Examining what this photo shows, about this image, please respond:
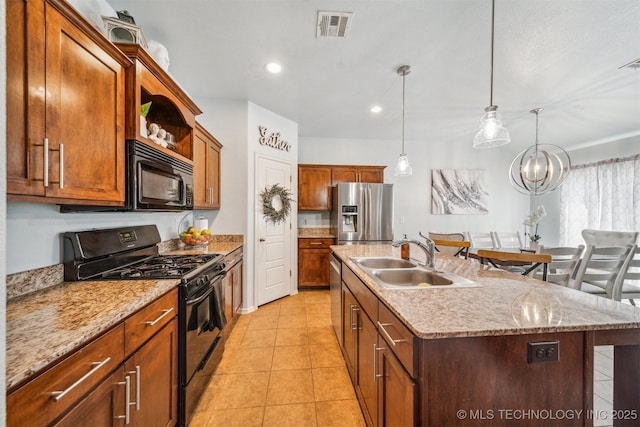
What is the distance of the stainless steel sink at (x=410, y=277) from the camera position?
1624mm

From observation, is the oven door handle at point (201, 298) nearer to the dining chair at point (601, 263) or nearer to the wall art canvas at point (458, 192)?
the dining chair at point (601, 263)

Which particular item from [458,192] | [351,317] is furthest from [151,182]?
[458,192]

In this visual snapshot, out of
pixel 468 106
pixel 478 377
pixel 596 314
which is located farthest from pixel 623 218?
pixel 478 377

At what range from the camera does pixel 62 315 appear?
0.95 meters

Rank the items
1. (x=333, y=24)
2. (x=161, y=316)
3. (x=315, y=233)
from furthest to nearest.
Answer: (x=315, y=233), (x=333, y=24), (x=161, y=316)

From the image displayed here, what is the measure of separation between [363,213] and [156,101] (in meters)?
3.11

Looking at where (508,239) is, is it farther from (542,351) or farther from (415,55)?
(542,351)

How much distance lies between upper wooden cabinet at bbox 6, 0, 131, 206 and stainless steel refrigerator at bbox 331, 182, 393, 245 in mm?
3097

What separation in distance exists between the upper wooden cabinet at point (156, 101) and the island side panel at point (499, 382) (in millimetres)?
1878

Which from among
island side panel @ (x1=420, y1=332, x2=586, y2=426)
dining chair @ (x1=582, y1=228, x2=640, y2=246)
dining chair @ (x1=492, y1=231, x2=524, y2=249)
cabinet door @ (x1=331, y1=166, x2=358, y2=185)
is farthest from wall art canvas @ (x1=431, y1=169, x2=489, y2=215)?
island side panel @ (x1=420, y1=332, x2=586, y2=426)

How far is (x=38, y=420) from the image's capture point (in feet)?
2.22

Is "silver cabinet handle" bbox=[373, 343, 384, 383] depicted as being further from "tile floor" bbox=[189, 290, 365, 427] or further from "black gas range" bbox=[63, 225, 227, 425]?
"black gas range" bbox=[63, 225, 227, 425]

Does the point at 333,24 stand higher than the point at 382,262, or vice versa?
the point at 333,24

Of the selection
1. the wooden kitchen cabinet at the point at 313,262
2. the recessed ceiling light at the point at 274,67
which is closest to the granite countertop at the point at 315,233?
the wooden kitchen cabinet at the point at 313,262
